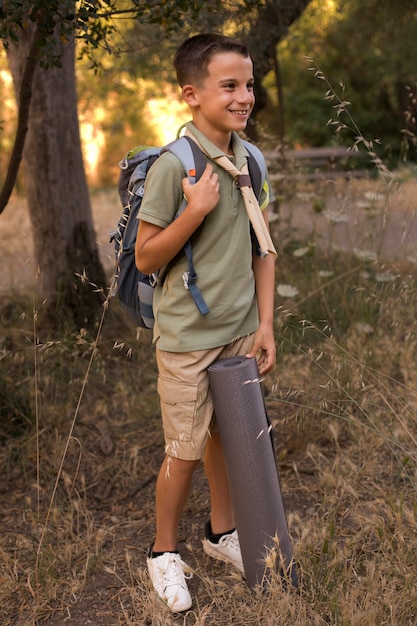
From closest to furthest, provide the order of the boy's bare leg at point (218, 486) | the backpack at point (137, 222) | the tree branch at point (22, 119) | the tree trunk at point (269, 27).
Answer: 1. the backpack at point (137, 222)
2. the boy's bare leg at point (218, 486)
3. the tree branch at point (22, 119)
4. the tree trunk at point (269, 27)

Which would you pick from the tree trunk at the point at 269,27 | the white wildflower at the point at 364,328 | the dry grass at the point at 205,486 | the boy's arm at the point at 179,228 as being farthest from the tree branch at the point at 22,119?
the tree trunk at the point at 269,27

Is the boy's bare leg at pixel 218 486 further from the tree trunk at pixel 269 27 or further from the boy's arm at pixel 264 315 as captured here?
the tree trunk at pixel 269 27

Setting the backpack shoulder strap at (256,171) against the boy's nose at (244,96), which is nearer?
the boy's nose at (244,96)

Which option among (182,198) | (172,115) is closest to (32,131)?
(182,198)

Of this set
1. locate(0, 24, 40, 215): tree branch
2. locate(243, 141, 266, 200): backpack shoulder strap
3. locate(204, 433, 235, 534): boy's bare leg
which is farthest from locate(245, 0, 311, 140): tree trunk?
locate(204, 433, 235, 534): boy's bare leg

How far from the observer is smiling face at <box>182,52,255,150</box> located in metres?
2.40

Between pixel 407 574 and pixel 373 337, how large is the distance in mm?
2031

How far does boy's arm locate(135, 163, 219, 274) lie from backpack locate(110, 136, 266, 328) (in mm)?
56

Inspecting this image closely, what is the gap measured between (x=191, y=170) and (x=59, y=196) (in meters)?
2.37

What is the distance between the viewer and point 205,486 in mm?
3439

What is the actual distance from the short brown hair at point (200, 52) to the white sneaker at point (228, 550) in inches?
60.0

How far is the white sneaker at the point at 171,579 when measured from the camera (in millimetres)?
2576

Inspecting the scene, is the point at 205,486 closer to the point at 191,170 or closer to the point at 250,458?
the point at 250,458

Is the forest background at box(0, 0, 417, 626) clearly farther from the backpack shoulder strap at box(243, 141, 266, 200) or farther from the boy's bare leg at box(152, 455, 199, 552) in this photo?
the backpack shoulder strap at box(243, 141, 266, 200)
